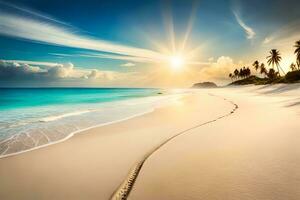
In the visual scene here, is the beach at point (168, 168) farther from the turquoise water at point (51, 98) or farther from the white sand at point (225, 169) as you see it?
the turquoise water at point (51, 98)

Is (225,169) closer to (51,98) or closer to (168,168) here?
(168,168)

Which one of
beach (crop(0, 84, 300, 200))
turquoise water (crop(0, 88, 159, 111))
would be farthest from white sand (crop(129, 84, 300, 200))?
turquoise water (crop(0, 88, 159, 111))

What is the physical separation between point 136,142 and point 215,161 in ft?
10.6

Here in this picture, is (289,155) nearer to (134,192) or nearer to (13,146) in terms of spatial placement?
(134,192)

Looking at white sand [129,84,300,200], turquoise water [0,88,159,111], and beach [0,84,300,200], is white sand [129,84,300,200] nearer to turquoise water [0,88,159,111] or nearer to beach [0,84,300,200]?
beach [0,84,300,200]

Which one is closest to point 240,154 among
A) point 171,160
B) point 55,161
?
point 171,160

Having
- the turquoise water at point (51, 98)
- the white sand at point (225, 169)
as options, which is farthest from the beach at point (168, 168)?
the turquoise water at point (51, 98)

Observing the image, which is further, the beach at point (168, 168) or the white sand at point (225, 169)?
the beach at point (168, 168)

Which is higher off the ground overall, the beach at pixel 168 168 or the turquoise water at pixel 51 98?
the turquoise water at pixel 51 98

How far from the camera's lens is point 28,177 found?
16.1ft

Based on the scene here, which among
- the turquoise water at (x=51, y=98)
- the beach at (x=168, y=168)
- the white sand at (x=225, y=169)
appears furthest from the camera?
the turquoise water at (x=51, y=98)

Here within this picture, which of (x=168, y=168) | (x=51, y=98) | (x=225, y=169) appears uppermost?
(x=51, y=98)

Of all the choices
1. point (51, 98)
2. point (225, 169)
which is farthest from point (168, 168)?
point (51, 98)

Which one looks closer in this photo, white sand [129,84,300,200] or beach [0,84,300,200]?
white sand [129,84,300,200]
